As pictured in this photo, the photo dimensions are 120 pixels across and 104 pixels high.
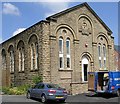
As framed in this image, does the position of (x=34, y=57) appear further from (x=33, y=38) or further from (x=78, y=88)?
(x=78, y=88)

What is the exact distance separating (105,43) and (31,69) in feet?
38.1

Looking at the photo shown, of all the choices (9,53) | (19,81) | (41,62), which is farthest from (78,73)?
(9,53)

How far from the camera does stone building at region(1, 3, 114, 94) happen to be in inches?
1174

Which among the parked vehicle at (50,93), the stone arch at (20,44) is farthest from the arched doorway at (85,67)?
the parked vehicle at (50,93)

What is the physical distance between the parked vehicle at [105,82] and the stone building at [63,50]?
119 inches

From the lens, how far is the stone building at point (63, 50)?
29828 millimetres

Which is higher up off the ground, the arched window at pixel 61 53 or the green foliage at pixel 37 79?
the arched window at pixel 61 53

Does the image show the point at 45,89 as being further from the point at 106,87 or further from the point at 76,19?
the point at 76,19

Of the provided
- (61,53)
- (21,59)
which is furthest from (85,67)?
(21,59)

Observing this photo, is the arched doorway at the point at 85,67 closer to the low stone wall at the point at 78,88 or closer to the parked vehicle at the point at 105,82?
the low stone wall at the point at 78,88

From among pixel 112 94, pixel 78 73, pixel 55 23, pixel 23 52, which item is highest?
pixel 55 23

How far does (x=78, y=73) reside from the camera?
32688mm

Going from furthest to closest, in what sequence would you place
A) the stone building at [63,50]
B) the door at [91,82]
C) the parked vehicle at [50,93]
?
the stone building at [63,50] < the door at [91,82] < the parked vehicle at [50,93]

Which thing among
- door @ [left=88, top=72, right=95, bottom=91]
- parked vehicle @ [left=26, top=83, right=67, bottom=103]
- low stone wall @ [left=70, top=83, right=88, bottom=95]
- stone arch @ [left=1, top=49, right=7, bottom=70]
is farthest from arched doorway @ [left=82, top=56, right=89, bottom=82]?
stone arch @ [left=1, top=49, right=7, bottom=70]
